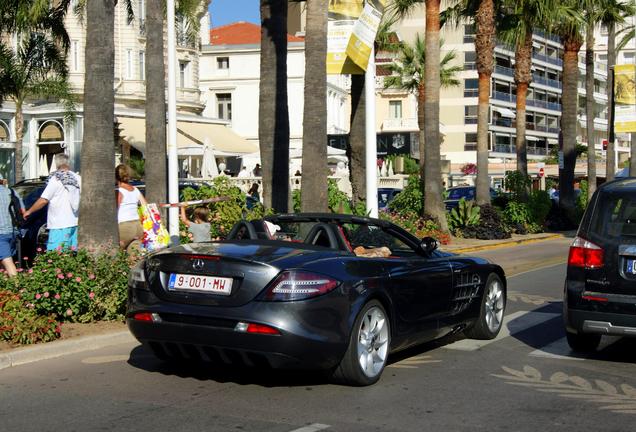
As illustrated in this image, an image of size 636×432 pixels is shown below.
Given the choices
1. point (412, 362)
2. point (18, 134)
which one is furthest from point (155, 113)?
point (18, 134)

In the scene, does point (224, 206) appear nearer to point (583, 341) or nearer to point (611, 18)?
point (583, 341)

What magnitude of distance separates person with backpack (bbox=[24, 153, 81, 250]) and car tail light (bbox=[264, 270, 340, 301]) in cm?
601

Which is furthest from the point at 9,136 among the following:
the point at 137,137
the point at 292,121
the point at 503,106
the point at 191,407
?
the point at 503,106

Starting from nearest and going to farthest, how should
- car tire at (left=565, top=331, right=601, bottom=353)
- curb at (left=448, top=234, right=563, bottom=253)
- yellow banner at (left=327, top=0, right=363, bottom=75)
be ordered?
car tire at (left=565, top=331, right=601, bottom=353)
yellow banner at (left=327, top=0, right=363, bottom=75)
curb at (left=448, top=234, right=563, bottom=253)

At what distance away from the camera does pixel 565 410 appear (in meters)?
7.06

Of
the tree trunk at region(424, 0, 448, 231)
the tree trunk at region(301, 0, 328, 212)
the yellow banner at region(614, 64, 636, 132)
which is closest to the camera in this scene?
the tree trunk at region(301, 0, 328, 212)

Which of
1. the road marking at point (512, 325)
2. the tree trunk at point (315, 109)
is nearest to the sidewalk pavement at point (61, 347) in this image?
the road marking at point (512, 325)

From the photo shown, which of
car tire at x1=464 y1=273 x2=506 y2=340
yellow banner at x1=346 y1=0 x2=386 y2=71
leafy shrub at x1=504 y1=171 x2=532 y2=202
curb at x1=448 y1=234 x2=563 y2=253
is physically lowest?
curb at x1=448 y1=234 x2=563 y2=253

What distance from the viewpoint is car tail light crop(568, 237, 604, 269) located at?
871 cm

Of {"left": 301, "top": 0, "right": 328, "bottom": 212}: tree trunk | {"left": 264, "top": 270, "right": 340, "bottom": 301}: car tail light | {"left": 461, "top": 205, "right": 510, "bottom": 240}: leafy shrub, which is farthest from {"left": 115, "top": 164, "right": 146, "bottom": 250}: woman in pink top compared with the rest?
{"left": 461, "top": 205, "right": 510, "bottom": 240}: leafy shrub

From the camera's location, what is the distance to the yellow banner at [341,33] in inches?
715

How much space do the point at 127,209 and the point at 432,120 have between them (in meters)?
13.4

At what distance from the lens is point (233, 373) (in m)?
8.30

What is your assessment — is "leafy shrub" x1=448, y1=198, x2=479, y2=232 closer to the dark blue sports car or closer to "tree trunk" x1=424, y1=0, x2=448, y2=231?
"tree trunk" x1=424, y1=0, x2=448, y2=231
